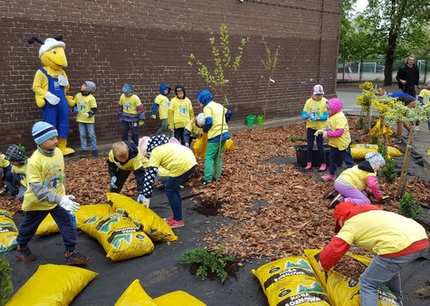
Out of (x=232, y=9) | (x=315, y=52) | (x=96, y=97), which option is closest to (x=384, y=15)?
(x=315, y=52)

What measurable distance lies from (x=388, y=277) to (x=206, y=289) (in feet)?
5.06

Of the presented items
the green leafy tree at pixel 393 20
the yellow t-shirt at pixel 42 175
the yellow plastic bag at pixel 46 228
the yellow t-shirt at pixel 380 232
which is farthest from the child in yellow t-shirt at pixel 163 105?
the green leafy tree at pixel 393 20

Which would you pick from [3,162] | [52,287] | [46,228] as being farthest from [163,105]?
[52,287]

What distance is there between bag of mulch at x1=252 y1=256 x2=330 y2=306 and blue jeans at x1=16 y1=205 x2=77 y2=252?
6.04 ft

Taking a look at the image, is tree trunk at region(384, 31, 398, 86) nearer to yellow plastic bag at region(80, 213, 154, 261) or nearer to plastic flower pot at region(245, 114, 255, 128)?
plastic flower pot at region(245, 114, 255, 128)

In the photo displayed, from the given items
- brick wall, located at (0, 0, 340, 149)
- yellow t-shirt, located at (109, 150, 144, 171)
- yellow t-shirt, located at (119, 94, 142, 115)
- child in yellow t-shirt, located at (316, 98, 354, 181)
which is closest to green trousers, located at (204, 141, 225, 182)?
yellow t-shirt, located at (109, 150, 144, 171)

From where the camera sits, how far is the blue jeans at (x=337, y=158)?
7059 mm

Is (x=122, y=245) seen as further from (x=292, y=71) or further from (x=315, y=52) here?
(x=315, y=52)

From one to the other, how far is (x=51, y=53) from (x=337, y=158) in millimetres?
5407

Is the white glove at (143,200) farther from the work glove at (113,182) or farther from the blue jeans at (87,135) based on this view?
the blue jeans at (87,135)

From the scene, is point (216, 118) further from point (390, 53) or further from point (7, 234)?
point (390, 53)

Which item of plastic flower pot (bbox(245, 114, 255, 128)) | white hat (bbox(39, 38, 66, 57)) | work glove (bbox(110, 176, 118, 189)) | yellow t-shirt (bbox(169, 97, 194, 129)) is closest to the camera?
work glove (bbox(110, 176, 118, 189))

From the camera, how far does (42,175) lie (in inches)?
165

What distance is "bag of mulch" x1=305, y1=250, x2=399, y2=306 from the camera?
3.34 metres
